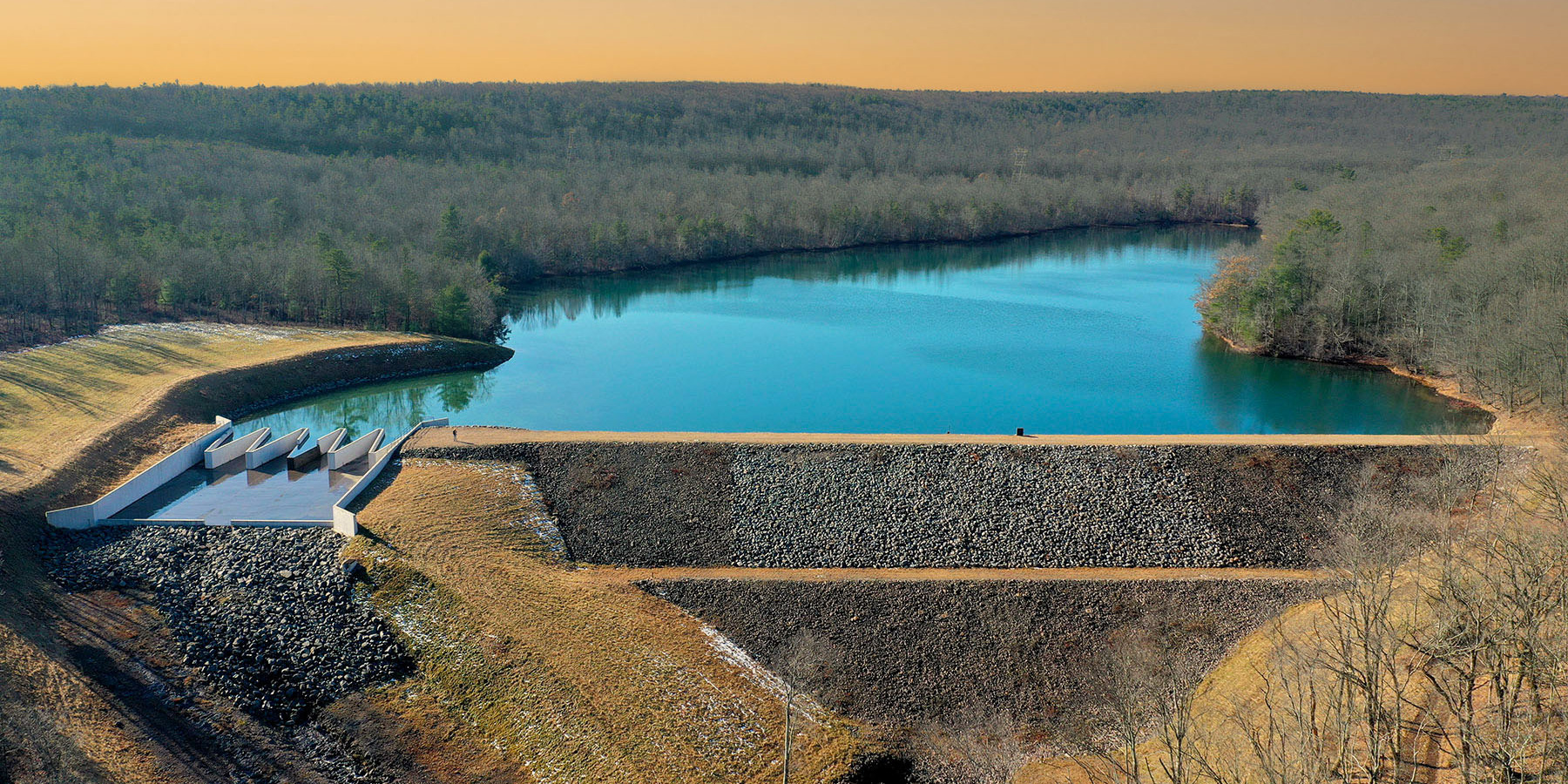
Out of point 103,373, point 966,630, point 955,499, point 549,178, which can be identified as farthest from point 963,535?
point 549,178

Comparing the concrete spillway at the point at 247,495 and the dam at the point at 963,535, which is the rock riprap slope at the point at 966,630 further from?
the concrete spillway at the point at 247,495

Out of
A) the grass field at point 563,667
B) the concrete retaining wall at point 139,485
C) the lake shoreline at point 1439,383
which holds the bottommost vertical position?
the grass field at point 563,667

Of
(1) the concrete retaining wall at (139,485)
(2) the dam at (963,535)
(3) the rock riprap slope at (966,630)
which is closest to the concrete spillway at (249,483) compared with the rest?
(1) the concrete retaining wall at (139,485)

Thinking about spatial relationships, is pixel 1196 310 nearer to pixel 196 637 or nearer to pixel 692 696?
pixel 692 696

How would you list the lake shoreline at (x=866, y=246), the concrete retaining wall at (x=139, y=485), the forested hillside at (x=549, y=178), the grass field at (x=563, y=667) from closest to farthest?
the grass field at (x=563, y=667) → the concrete retaining wall at (x=139, y=485) → the forested hillside at (x=549, y=178) → the lake shoreline at (x=866, y=246)

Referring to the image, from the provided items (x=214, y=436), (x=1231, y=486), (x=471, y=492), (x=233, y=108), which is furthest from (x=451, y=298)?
(x=233, y=108)

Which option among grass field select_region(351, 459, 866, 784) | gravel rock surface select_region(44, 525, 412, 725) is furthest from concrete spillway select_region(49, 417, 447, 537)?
grass field select_region(351, 459, 866, 784)

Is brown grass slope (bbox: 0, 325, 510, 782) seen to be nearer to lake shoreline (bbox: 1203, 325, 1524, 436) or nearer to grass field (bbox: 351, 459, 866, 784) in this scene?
grass field (bbox: 351, 459, 866, 784)
